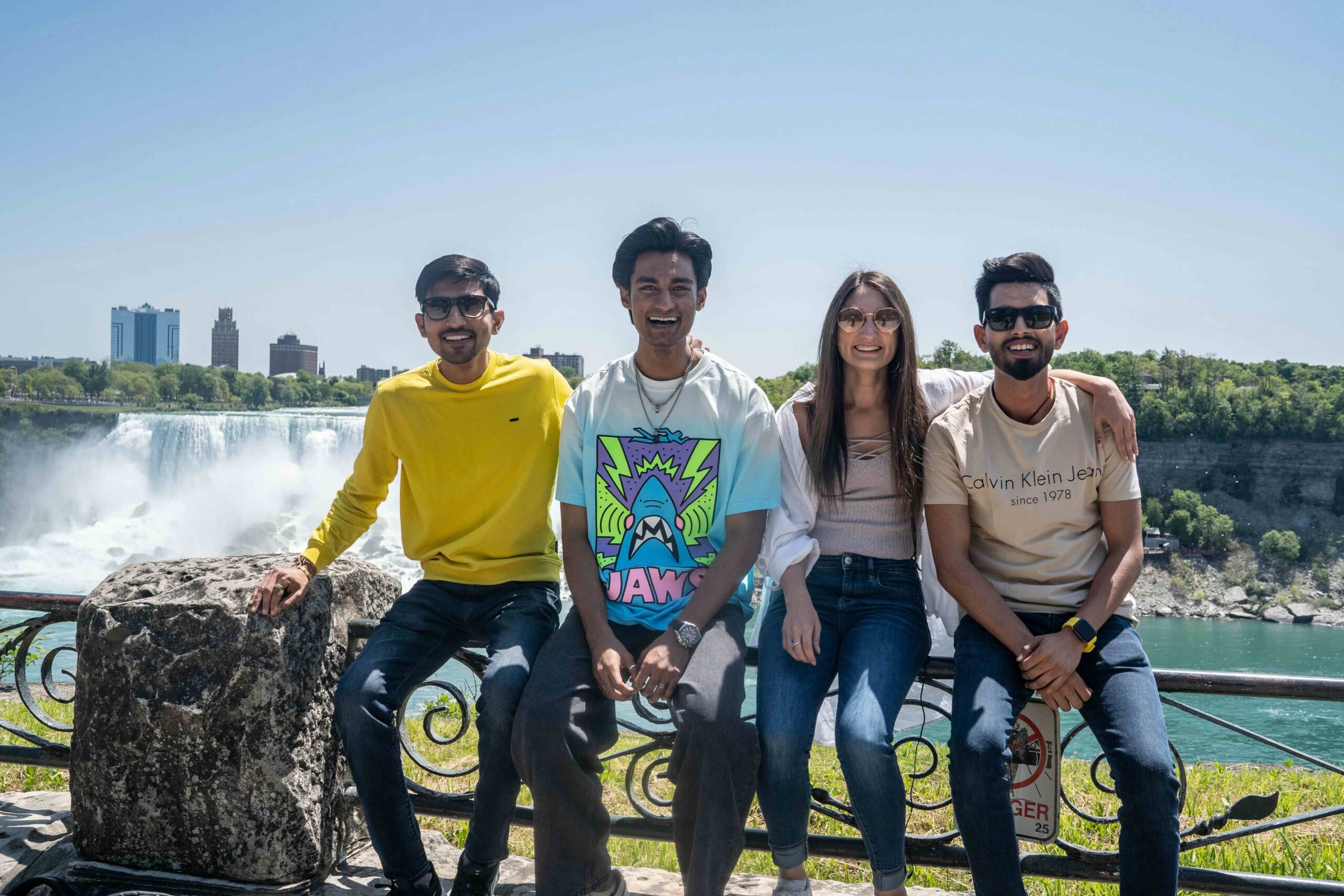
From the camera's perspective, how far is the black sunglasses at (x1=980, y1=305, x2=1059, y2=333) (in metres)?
2.82

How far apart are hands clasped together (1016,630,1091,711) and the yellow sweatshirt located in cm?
156

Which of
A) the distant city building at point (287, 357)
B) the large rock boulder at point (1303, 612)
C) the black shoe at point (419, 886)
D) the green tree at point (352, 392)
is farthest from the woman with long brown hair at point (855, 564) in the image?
the distant city building at point (287, 357)

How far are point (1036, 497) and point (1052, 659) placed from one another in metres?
0.51

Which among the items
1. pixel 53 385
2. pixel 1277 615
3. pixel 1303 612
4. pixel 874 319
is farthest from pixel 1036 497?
pixel 53 385

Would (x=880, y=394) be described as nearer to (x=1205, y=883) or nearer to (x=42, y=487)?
(x=1205, y=883)

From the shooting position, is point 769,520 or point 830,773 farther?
point 830,773

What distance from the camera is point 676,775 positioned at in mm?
2398

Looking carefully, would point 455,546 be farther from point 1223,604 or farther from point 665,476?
point 1223,604

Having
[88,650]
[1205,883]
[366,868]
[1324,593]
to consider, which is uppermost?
[88,650]

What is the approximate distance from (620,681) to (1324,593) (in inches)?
3334

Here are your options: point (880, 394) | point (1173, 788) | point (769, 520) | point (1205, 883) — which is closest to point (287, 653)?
point (769, 520)

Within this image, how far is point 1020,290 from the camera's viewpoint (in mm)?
2844

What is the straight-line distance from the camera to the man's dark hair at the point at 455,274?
3.24m

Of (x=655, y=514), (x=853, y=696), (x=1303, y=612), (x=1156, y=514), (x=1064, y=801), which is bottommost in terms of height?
(x=1303, y=612)
